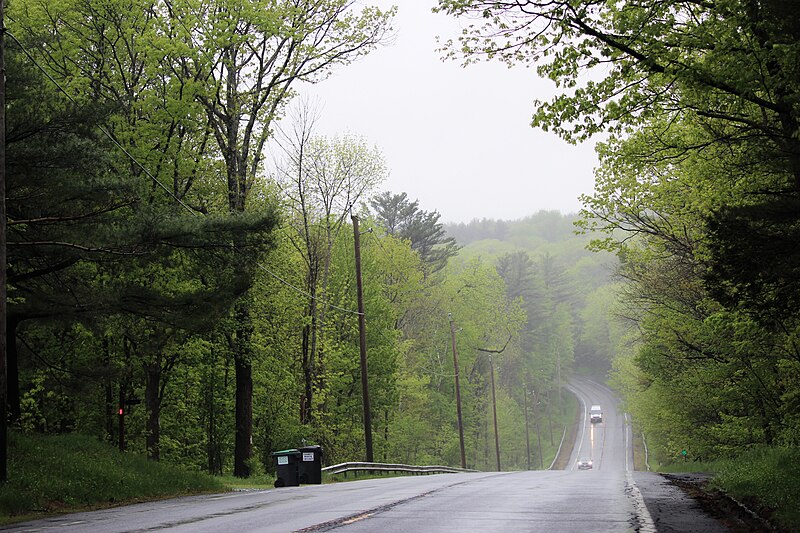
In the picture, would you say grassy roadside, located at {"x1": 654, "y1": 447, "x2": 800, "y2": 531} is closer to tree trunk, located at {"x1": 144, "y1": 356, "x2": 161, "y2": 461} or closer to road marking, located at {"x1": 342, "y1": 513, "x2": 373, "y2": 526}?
road marking, located at {"x1": 342, "y1": 513, "x2": 373, "y2": 526}

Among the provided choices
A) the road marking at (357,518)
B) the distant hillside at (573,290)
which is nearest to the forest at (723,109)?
the road marking at (357,518)

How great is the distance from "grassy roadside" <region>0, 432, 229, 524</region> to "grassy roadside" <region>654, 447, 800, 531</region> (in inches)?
444

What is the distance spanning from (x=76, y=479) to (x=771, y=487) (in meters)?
13.3

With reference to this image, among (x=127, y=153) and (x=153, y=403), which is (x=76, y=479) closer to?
(x=127, y=153)

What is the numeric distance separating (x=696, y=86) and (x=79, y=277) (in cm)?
1632

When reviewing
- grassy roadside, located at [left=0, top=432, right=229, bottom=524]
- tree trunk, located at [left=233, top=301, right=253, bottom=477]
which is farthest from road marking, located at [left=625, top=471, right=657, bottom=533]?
tree trunk, located at [left=233, top=301, right=253, bottom=477]

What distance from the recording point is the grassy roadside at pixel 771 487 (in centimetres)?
980

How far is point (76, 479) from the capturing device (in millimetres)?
16719

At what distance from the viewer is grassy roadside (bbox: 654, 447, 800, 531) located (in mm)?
9805

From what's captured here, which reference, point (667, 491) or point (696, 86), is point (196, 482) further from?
point (696, 86)

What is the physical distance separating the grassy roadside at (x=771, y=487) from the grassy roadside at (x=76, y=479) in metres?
11.3

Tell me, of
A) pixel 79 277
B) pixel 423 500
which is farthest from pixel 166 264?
pixel 423 500

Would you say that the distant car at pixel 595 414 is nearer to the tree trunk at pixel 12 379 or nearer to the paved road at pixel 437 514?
the paved road at pixel 437 514

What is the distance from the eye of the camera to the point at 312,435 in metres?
37.8
